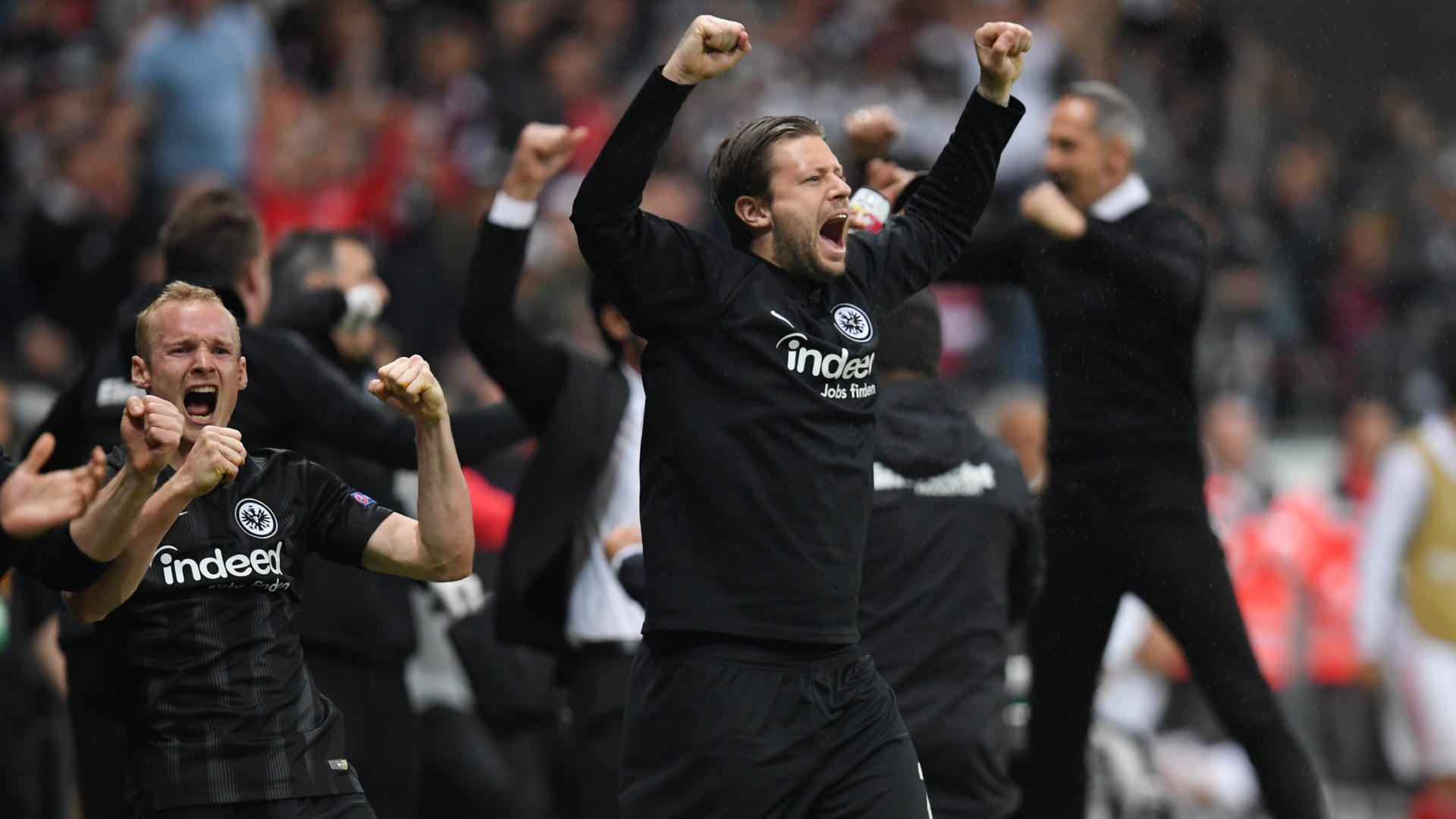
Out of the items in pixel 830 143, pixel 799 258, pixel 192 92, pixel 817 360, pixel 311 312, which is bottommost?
pixel 817 360

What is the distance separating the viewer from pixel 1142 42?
657 inches

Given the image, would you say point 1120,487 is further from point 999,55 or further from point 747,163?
point 747,163

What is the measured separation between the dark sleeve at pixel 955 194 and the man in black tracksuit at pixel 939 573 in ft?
2.19

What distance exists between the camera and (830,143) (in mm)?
15297

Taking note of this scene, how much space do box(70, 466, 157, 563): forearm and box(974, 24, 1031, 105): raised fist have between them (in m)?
2.30

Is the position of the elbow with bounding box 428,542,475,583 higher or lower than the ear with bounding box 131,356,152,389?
lower

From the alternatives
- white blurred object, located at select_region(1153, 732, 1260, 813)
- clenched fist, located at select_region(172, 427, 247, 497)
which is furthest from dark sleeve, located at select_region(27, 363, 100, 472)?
white blurred object, located at select_region(1153, 732, 1260, 813)

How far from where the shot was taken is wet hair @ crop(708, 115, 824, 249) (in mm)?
4793

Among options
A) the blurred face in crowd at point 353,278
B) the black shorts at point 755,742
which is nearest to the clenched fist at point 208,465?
the black shorts at point 755,742

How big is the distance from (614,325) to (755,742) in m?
2.44

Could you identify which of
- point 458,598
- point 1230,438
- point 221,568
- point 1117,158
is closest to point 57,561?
point 221,568

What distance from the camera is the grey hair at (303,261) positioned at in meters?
7.13

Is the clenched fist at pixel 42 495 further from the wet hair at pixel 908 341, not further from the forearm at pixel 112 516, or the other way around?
the wet hair at pixel 908 341

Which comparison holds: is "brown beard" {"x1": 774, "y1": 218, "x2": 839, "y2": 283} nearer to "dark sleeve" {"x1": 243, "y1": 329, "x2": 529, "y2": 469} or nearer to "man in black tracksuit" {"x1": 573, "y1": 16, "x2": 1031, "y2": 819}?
"man in black tracksuit" {"x1": 573, "y1": 16, "x2": 1031, "y2": 819}
